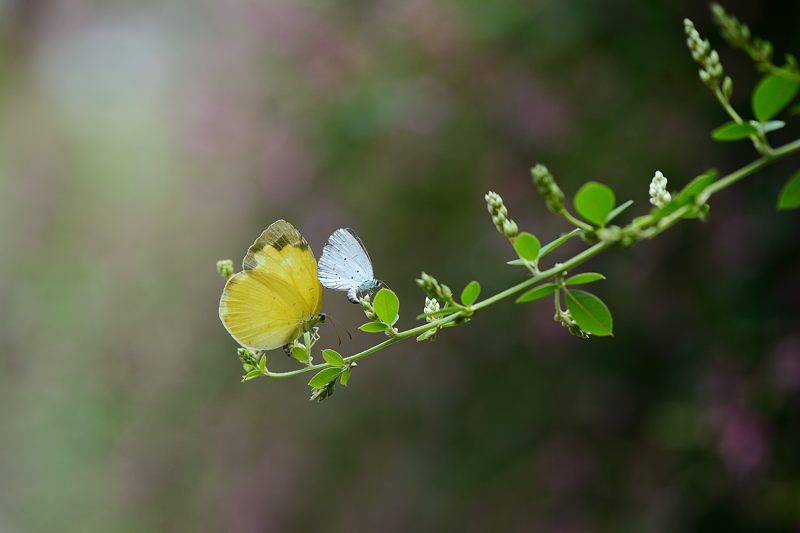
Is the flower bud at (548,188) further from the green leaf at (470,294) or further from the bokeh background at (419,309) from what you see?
the bokeh background at (419,309)

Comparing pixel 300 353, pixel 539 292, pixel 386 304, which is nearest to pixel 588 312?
pixel 539 292

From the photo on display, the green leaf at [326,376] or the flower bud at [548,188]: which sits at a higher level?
the flower bud at [548,188]

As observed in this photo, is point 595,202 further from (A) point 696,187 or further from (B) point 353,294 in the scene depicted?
(B) point 353,294

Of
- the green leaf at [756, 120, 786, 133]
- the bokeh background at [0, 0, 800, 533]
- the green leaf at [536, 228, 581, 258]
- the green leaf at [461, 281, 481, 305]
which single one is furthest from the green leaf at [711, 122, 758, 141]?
the bokeh background at [0, 0, 800, 533]

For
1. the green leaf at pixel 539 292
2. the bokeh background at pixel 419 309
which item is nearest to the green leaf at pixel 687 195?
the green leaf at pixel 539 292

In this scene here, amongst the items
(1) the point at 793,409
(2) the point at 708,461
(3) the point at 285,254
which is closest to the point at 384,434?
(2) the point at 708,461

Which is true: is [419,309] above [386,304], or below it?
below

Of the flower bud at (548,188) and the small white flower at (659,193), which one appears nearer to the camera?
the flower bud at (548,188)
